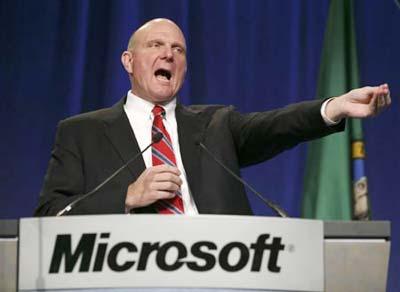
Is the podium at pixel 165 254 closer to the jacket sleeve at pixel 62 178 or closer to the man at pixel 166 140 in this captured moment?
the man at pixel 166 140

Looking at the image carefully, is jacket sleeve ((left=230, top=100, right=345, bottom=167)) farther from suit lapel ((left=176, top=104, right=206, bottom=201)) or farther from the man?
suit lapel ((left=176, top=104, right=206, bottom=201))

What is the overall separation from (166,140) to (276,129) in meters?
0.31

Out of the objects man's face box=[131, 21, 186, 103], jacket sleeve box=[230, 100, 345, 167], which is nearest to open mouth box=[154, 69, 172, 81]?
man's face box=[131, 21, 186, 103]

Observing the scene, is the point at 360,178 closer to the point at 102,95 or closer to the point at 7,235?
the point at 102,95

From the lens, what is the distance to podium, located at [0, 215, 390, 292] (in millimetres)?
1421

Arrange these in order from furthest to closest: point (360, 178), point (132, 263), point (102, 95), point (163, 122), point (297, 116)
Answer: point (102, 95) → point (360, 178) → point (163, 122) → point (297, 116) → point (132, 263)

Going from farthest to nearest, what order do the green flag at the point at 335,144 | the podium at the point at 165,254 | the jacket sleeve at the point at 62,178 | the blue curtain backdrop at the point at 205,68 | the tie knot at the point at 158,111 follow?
the blue curtain backdrop at the point at 205,68, the green flag at the point at 335,144, the tie knot at the point at 158,111, the jacket sleeve at the point at 62,178, the podium at the point at 165,254

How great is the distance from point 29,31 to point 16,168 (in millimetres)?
559

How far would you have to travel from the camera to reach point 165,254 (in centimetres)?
143

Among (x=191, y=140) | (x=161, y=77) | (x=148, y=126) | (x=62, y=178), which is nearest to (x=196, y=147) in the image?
(x=191, y=140)

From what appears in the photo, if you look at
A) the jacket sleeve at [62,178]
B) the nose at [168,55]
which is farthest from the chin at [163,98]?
the jacket sleeve at [62,178]

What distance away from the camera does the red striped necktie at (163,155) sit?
204 centimetres

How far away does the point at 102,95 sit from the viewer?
3193mm

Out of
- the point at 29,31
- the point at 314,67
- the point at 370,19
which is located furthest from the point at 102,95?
the point at 370,19
